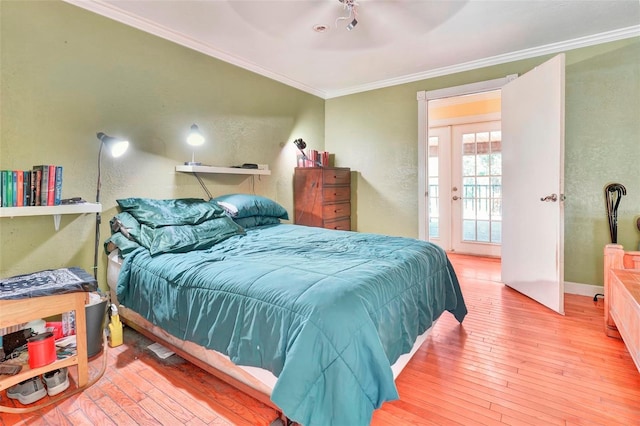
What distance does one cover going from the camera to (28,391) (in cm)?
167

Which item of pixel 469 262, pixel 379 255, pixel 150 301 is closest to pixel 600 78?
pixel 469 262

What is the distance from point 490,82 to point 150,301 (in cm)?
377

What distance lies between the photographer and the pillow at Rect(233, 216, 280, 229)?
3.05m

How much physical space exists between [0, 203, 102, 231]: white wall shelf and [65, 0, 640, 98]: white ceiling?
1439mm

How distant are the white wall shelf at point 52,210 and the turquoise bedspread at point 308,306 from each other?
1.42ft

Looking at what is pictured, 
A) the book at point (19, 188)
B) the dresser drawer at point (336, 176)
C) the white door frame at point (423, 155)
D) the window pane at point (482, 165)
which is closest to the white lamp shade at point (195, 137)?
the book at point (19, 188)

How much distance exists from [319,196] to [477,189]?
261 centimetres

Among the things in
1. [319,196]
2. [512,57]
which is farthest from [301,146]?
[512,57]


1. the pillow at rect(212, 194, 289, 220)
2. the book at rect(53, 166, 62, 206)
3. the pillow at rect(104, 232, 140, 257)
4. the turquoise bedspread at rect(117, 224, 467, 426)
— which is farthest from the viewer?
the pillow at rect(212, 194, 289, 220)

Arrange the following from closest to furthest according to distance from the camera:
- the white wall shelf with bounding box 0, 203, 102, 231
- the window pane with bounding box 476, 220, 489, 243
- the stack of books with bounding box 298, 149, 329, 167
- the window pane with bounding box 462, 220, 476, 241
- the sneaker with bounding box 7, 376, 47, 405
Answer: the sneaker with bounding box 7, 376, 47, 405
the white wall shelf with bounding box 0, 203, 102, 231
the stack of books with bounding box 298, 149, 329, 167
the window pane with bounding box 476, 220, 489, 243
the window pane with bounding box 462, 220, 476, 241

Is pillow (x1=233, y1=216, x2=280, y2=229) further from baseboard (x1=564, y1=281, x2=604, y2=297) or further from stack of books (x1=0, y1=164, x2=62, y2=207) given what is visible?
baseboard (x1=564, y1=281, x2=604, y2=297)

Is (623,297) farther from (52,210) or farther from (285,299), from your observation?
(52,210)

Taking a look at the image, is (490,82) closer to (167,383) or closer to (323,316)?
(323,316)

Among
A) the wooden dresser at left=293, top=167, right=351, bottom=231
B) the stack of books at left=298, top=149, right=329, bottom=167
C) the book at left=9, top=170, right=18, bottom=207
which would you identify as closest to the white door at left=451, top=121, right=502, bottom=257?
the wooden dresser at left=293, top=167, right=351, bottom=231
